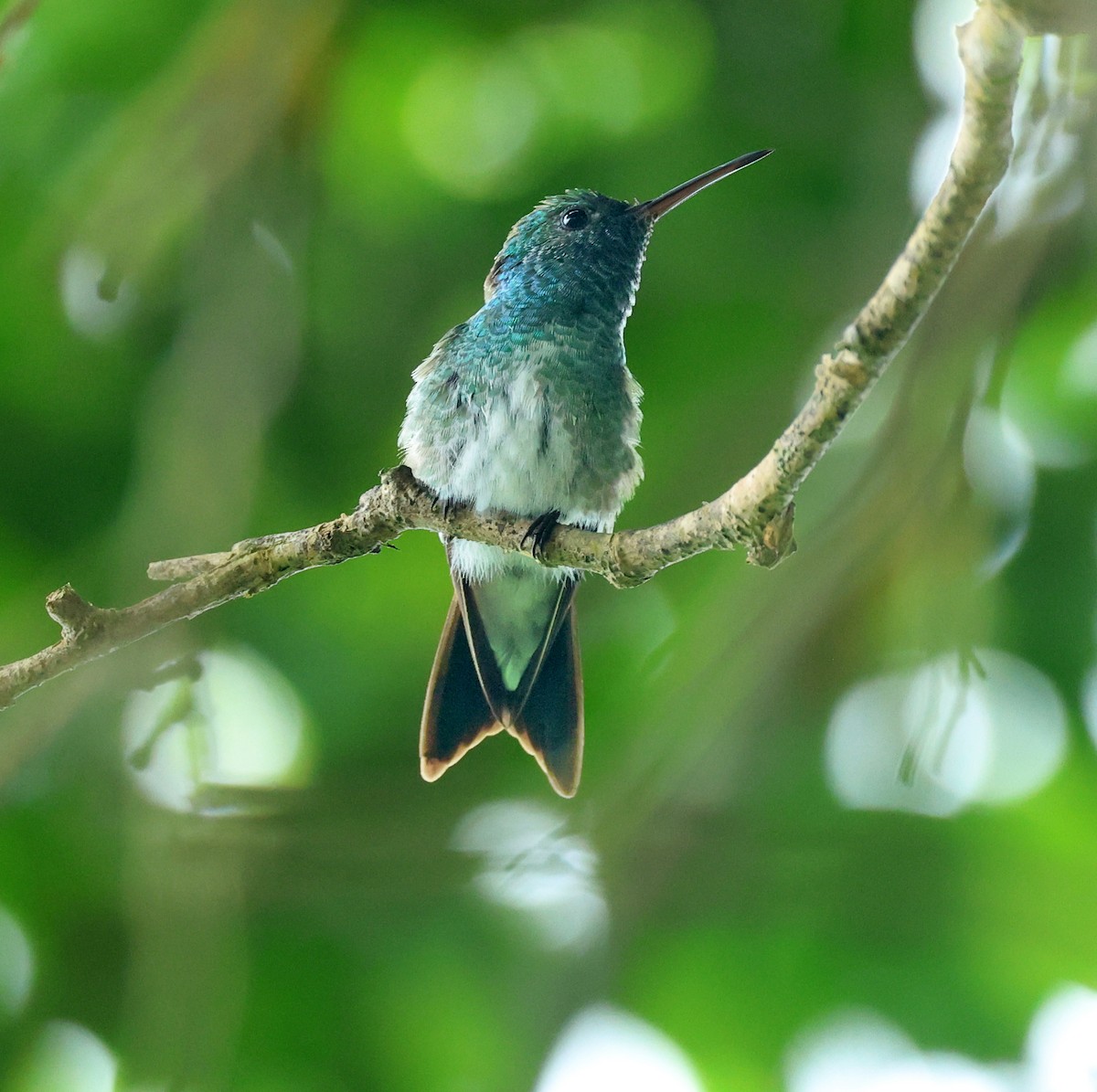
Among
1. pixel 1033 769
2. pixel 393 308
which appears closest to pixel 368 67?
pixel 393 308

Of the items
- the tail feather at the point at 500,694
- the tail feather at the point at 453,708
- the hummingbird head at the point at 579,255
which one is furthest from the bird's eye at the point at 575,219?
the tail feather at the point at 453,708

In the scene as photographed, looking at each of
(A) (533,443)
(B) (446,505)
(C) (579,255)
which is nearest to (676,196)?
(C) (579,255)

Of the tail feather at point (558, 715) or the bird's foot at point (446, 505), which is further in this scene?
the tail feather at point (558, 715)

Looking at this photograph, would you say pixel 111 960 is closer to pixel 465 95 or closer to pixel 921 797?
pixel 921 797

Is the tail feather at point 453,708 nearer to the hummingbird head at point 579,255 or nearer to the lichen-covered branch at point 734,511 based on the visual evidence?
the lichen-covered branch at point 734,511

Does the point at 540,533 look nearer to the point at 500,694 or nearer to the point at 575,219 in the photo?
the point at 500,694

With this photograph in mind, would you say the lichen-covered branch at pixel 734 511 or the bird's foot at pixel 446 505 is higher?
the lichen-covered branch at pixel 734 511

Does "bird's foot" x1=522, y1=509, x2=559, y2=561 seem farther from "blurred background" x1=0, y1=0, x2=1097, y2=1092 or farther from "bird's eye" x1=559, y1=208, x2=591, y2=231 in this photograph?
"bird's eye" x1=559, y1=208, x2=591, y2=231
